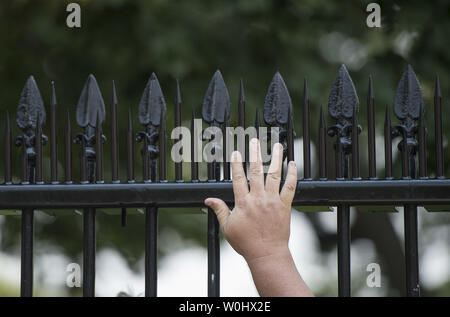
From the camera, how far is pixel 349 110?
2904 millimetres

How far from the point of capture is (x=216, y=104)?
2.95 m

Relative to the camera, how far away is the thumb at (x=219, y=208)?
2680mm

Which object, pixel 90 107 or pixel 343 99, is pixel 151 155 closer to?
pixel 90 107

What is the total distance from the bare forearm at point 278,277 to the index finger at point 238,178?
0.24 m

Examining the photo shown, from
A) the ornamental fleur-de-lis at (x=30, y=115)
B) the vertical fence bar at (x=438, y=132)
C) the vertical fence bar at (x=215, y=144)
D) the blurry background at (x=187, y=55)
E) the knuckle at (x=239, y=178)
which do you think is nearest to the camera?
the knuckle at (x=239, y=178)

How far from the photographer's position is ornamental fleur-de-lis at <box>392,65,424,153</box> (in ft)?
9.42

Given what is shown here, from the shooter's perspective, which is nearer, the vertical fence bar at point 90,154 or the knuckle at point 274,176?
the knuckle at point 274,176

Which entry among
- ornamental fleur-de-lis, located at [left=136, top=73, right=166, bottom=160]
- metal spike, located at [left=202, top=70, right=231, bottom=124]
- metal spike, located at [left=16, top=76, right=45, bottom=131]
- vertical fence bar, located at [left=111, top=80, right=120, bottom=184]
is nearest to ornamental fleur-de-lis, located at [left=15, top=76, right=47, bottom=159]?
metal spike, located at [left=16, top=76, right=45, bottom=131]

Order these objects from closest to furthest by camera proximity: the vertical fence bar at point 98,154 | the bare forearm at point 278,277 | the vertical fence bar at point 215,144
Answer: the bare forearm at point 278,277, the vertical fence bar at point 215,144, the vertical fence bar at point 98,154

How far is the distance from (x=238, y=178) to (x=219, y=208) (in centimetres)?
16

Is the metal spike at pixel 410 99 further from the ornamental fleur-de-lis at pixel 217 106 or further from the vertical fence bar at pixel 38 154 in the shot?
the vertical fence bar at pixel 38 154

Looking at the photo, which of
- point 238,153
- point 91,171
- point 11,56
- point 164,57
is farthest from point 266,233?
point 11,56

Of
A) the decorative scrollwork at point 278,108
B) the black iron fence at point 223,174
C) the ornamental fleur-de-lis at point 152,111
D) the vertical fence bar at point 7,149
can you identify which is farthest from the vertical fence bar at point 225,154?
the vertical fence bar at point 7,149
